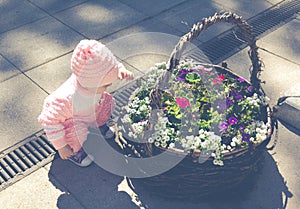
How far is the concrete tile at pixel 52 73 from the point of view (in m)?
4.22

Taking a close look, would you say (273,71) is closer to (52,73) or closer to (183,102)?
(183,102)

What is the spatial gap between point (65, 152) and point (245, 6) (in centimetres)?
342

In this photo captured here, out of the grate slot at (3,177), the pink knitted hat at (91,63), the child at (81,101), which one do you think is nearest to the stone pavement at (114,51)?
the grate slot at (3,177)

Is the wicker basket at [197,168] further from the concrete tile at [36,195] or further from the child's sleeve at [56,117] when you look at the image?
the concrete tile at [36,195]

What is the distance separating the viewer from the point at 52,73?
435 centimetres

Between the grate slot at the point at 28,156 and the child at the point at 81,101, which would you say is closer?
the child at the point at 81,101

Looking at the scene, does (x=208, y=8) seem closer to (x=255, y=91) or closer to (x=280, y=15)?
(x=280, y=15)

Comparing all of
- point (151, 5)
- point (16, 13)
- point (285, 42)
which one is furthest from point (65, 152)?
point (285, 42)

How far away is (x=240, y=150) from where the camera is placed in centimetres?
288

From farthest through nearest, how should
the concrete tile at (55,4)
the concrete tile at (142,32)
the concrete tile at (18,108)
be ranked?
1. the concrete tile at (55,4)
2. the concrete tile at (142,32)
3. the concrete tile at (18,108)

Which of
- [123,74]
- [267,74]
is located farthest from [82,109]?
[267,74]

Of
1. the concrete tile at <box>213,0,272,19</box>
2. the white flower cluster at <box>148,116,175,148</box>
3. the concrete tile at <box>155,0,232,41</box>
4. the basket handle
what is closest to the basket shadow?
the white flower cluster at <box>148,116,175,148</box>

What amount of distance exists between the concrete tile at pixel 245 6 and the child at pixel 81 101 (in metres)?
2.66

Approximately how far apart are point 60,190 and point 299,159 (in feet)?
6.66
